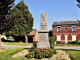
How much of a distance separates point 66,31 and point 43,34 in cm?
1955

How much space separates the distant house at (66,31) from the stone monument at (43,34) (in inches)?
720

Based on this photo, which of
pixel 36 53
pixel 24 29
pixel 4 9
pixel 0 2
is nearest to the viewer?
pixel 36 53

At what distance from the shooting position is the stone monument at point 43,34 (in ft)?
31.8

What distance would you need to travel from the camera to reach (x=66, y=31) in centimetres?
2770

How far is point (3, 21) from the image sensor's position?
11.8m

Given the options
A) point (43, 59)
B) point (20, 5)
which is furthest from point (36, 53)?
point (20, 5)

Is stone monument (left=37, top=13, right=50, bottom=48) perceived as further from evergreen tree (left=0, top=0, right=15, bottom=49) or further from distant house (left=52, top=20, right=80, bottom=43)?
distant house (left=52, top=20, right=80, bottom=43)

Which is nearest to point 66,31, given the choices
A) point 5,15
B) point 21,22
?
point 21,22

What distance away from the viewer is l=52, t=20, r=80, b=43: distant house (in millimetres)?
27253

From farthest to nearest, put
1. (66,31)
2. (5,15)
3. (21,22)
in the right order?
1. (21,22)
2. (66,31)
3. (5,15)

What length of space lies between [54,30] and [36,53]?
2143 centimetres

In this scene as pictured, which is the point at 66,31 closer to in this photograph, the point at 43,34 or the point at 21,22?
the point at 21,22

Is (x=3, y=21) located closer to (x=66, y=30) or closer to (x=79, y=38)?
(x=66, y=30)

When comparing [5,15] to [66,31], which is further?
[66,31]
